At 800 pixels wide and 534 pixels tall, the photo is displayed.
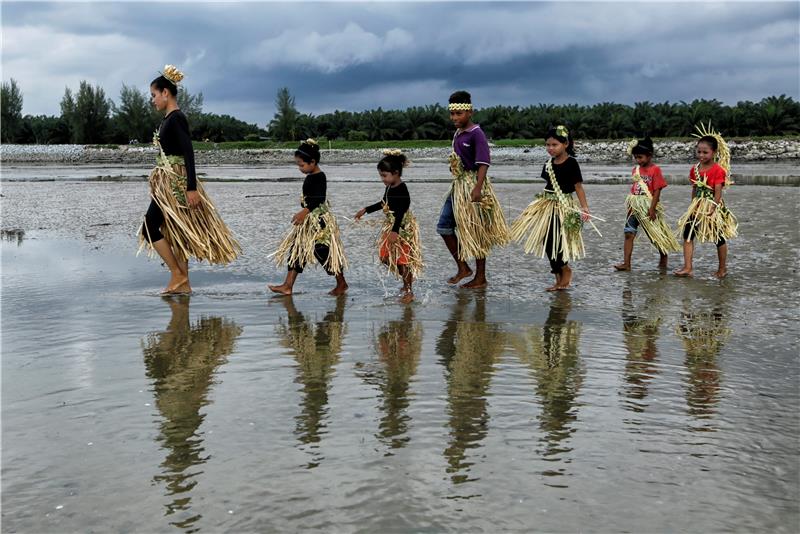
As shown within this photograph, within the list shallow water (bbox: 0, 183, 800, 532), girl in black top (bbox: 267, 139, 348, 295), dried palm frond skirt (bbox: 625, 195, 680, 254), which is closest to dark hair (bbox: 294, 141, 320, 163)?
girl in black top (bbox: 267, 139, 348, 295)

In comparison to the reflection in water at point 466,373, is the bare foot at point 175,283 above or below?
above

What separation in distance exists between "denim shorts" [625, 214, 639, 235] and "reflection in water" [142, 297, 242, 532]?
5099 millimetres

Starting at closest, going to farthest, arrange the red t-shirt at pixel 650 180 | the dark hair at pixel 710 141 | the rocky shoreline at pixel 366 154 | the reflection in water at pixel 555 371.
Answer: the reflection in water at pixel 555 371 < the dark hair at pixel 710 141 < the red t-shirt at pixel 650 180 < the rocky shoreline at pixel 366 154

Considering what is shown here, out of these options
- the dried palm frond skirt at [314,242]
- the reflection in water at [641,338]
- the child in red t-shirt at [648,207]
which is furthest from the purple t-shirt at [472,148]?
the child in red t-shirt at [648,207]

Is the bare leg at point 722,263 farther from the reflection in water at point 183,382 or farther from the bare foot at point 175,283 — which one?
the bare foot at point 175,283

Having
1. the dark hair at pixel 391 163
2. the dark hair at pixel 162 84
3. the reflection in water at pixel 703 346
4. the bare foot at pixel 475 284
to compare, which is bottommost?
the reflection in water at pixel 703 346

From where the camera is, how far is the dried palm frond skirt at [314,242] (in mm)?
8133

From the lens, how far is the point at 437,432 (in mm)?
4254

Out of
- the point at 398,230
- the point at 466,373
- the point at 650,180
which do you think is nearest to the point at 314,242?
the point at 398,230

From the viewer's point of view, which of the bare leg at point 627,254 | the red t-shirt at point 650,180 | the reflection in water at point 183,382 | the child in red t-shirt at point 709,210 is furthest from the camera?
the red t-shirt at point 650,180

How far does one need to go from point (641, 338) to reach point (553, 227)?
7.92 ft

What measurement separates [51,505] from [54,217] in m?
12.8

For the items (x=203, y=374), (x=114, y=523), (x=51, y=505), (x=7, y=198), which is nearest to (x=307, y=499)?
(x=114, y=523)

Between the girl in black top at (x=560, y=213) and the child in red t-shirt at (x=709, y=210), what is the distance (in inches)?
65.2
